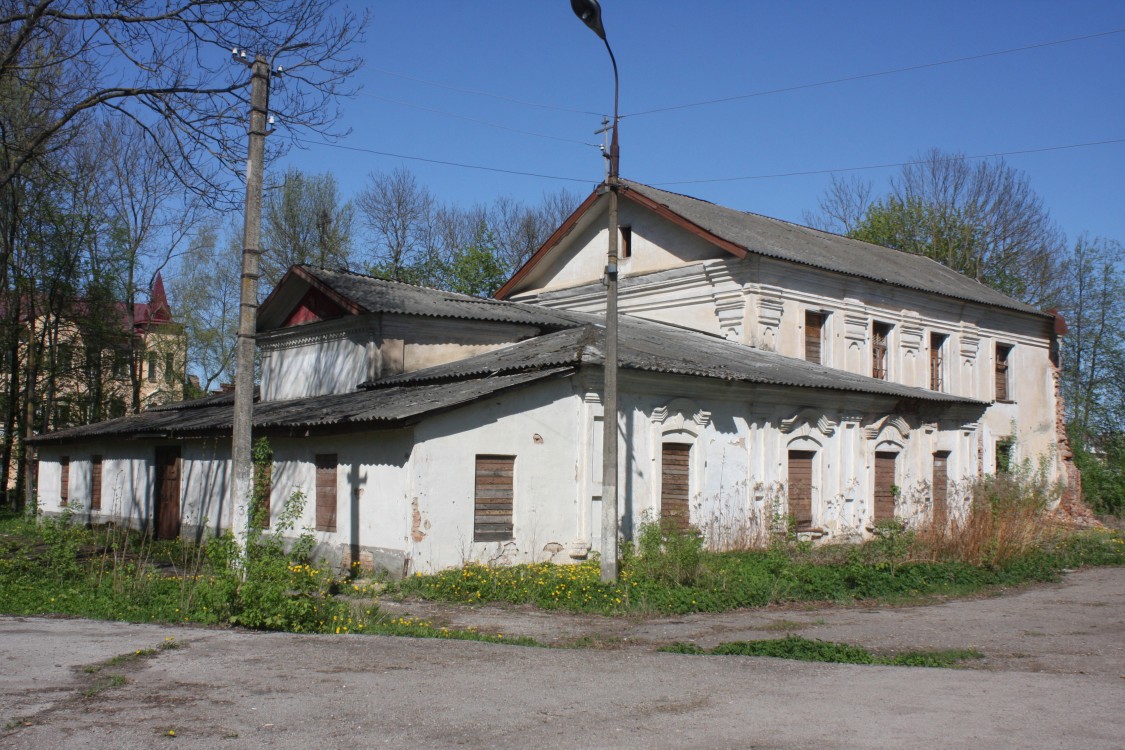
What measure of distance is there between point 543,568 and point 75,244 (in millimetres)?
22830

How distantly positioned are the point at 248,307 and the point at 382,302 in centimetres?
815

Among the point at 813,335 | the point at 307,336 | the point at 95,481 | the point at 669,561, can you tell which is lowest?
the point at 669,561

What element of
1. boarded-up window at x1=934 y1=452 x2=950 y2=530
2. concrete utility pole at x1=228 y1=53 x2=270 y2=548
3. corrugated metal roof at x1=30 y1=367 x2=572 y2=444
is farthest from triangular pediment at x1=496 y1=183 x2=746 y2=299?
concrete utility pole at x1=228 y1=53 x2=270 y2=548

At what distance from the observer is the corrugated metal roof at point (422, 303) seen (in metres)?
19.4

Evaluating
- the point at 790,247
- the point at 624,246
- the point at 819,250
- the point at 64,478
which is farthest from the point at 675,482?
the point at 64,478

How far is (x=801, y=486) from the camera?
19.1 meters

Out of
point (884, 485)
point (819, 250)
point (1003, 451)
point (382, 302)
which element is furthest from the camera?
point (1003, 451)

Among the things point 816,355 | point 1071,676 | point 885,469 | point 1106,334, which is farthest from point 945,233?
point 1071,676

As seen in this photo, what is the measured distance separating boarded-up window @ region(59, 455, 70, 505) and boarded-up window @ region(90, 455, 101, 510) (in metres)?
1.75

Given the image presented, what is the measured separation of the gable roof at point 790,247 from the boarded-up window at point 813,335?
4.19ft

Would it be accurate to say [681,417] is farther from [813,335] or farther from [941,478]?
[813,335]

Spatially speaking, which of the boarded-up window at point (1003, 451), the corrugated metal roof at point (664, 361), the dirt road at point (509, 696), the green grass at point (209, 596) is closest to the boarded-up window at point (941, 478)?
the corrugated metal roof at point (664, 361)

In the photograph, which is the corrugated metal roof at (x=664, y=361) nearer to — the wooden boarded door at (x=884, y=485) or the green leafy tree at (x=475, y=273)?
the wooden boarded door at (x=884, y=485)

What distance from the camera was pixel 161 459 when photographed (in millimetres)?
21422
